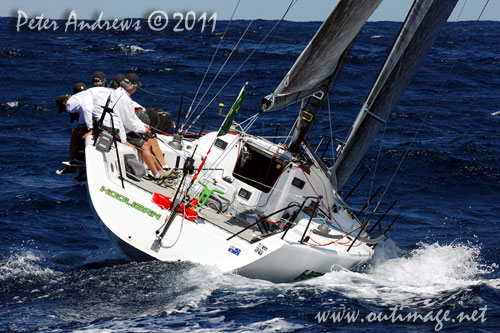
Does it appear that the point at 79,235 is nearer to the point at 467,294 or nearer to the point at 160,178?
the point at 160,178

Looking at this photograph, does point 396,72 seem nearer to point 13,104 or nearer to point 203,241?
point 203,241

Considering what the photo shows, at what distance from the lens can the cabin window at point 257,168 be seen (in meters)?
10.9

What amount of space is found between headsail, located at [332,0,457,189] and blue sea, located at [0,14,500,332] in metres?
1.87

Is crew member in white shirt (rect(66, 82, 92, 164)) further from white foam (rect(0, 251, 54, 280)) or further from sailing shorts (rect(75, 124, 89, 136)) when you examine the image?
white foam (rect(0, 251, 54, 280))

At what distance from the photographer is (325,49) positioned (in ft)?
32.8

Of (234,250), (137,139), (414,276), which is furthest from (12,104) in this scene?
(414,276)

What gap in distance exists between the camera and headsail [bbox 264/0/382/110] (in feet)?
32.0

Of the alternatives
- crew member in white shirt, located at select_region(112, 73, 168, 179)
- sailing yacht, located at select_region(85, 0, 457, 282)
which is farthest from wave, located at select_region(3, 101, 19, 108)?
crew member in white shirt, located at select_region(112, 73, 168, 179)

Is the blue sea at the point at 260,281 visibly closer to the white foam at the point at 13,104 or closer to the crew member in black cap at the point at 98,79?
the white foam at the point at 13,104

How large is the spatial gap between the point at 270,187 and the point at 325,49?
2.22 m

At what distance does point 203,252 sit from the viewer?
8.38m

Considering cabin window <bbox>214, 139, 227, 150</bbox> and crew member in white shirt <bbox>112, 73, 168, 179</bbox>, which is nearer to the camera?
crew member in white shirt <bbox>112, 73, 168, 179</bbox>

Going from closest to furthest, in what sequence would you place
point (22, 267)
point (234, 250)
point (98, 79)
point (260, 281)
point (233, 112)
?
point (234, 250) < point (260, 281) < point (22, 267) < point (233, 112) < point (98, 79)

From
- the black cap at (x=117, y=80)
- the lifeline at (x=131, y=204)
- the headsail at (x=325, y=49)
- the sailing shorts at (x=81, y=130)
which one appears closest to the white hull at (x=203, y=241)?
the lifeline at (x=131, y=204)
